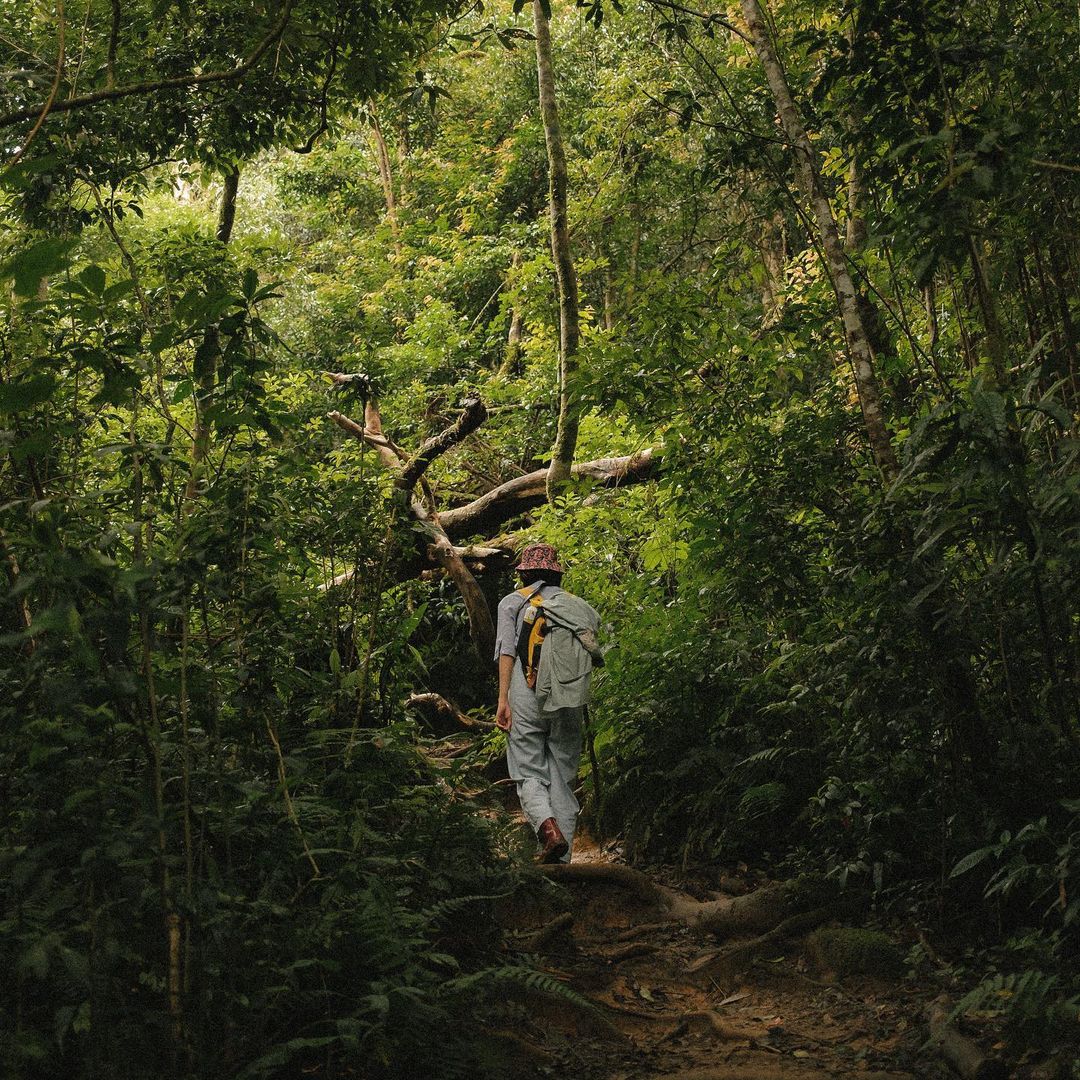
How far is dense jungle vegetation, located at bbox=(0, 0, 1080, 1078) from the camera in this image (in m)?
2.91

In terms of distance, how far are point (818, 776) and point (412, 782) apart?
2.47 m

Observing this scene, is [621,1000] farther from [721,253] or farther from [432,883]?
[721,253]

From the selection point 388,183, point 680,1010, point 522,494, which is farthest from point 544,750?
point 388,183

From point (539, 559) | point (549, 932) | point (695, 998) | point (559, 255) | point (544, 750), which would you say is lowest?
point (695, 998)

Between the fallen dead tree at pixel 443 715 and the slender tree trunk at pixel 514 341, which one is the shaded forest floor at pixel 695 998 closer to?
the fallen dead tree at pixel 443 715

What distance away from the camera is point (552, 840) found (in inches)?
240

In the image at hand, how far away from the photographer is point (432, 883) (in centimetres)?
413

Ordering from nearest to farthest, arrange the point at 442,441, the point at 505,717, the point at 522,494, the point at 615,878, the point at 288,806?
1. the point at 288,806
2. the point at 615,878
3. the point at 505,717
4. the point at 442,441
5. the point at 522,494

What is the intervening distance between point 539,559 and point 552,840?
1728mm

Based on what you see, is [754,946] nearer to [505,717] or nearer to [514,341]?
[505,717]

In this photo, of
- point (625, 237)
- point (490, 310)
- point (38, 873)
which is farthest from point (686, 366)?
point (490, 310)

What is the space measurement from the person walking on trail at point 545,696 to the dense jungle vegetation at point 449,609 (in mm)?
811

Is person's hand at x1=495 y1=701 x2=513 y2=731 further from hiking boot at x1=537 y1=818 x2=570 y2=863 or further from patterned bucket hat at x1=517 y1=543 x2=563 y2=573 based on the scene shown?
patterned bucket hat at x1=517 y1=543 x2=563 y2=573

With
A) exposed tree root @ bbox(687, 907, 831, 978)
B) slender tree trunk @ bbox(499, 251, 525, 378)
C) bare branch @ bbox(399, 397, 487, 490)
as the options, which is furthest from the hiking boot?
slender tree trunk @ bbox(499, 251, 525, 378)
